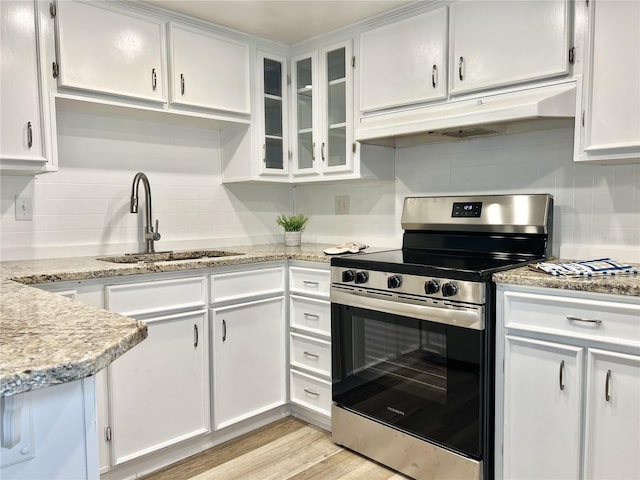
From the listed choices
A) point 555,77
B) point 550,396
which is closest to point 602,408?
point 550,396

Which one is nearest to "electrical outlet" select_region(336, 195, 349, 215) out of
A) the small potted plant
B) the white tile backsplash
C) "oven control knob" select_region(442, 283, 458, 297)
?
the white tile backsplash

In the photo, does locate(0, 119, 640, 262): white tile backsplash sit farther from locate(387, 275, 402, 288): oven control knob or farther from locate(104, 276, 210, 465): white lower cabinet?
locate(387, 275, 402, 288): oven control knob

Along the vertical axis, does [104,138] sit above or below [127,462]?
above

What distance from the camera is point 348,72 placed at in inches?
108

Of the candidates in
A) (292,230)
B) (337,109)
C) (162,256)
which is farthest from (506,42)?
(162,256)

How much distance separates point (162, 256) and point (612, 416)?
218cm

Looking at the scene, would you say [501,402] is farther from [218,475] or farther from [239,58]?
[239,58]

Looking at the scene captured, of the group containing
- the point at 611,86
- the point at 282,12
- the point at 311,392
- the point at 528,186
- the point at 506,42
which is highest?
the point at 282,12

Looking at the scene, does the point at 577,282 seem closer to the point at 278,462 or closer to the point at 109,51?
the point at 278,462

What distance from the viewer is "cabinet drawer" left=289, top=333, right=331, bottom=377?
99.0 inches

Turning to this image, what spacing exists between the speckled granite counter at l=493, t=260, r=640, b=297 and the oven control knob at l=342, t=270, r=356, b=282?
2.17ft

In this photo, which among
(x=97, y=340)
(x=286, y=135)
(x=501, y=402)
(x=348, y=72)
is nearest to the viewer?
(x=97, y=340)

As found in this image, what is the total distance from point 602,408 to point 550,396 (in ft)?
0.53

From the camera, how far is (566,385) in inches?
66.2
